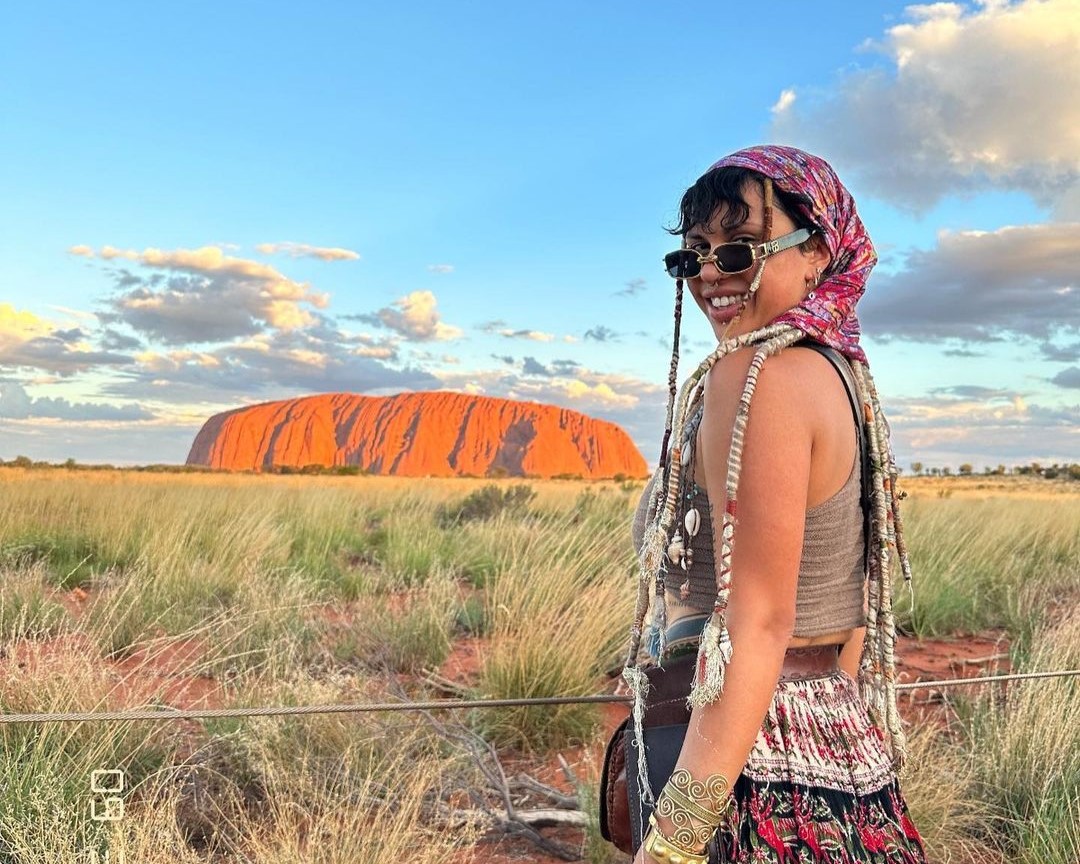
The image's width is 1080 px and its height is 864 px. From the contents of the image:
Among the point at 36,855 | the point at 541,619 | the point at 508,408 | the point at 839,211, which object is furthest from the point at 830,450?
the point at 508,408

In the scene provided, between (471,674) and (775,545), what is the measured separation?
4.57m

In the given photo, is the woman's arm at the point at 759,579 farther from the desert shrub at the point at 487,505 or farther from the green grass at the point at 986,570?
the desert shrub at the point at 487,505

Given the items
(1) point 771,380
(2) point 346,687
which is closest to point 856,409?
(1) point 771,380

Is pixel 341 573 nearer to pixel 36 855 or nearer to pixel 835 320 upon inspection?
pixel 36 855

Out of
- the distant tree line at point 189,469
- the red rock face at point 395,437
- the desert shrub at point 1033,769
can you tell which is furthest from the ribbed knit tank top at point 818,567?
the red rock face at point 395,437

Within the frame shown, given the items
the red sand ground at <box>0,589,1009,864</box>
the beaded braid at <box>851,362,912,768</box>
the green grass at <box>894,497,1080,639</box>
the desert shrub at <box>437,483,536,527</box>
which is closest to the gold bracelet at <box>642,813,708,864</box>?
the beaded braid at <box>851,362,912,768</box>

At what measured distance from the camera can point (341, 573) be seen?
807 cm

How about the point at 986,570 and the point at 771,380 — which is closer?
the point at 771,380

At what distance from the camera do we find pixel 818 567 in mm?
1412

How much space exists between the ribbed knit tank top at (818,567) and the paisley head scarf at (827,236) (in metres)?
0.22

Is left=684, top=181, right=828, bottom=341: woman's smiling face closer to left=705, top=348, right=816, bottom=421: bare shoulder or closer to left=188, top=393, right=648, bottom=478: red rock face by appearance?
left=705, top=348, right=816, bottom=421: bare shoulder

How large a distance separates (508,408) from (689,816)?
106m

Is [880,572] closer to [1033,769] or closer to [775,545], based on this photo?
[775,545]

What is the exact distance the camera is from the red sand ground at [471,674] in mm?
3641
